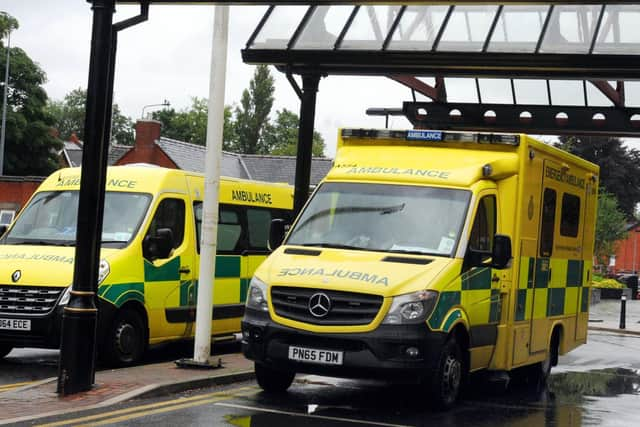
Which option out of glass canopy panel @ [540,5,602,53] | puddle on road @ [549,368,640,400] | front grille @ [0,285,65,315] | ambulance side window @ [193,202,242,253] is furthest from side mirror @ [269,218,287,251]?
glass canopy panel @ [540,5,602,53]

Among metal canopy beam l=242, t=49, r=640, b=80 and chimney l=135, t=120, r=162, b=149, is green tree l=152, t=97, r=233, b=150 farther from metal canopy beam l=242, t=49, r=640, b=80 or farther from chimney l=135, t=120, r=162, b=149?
metal canopy beam l=242, t=49, r=640, b=80

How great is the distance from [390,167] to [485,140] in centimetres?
107

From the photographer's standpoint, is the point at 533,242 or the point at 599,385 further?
the point at 599,385

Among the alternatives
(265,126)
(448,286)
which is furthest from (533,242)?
(265,126)

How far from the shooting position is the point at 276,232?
1149 cm

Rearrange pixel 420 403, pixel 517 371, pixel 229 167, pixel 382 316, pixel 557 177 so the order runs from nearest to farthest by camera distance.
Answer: pixel 382 316, pixel 420 403, pixel 557 177, pixel 517 371, pixel 229 167

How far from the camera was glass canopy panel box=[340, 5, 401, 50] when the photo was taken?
620 inches

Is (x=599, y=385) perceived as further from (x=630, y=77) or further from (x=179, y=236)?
(x=179, y=236)

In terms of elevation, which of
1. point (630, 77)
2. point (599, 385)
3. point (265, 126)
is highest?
point (265, 126)

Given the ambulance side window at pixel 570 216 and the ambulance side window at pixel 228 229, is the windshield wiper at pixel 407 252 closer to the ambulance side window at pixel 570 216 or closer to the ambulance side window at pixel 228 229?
the ambulance side window at pixel 570 216

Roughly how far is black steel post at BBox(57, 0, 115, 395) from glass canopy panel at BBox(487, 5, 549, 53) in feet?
22.9

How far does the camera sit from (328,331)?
979cm

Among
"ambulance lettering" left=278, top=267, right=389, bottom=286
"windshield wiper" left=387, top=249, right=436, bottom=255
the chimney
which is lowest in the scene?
"ambulance lettering" left=278, top=267, right=389, bottom=286

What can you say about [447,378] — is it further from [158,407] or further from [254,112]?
[254,112]
